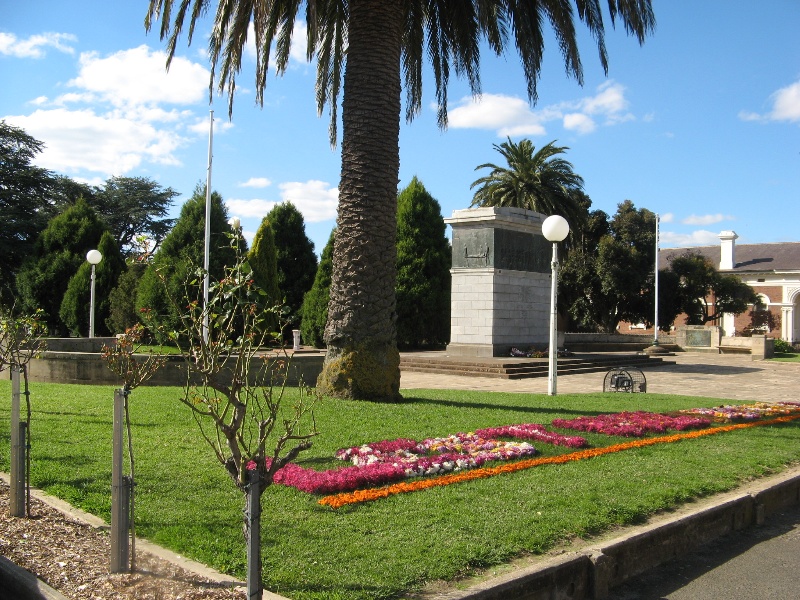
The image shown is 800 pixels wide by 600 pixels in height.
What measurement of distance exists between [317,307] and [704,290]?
3239 centimetres

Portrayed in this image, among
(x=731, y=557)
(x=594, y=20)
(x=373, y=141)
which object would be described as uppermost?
(x=594, y=20)

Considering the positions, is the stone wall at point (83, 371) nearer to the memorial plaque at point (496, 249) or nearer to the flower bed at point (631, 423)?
the flower bed at point (631, 423)

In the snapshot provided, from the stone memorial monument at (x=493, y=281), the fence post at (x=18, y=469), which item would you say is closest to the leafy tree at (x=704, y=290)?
the stone memorial monument at (x=493, y=281)

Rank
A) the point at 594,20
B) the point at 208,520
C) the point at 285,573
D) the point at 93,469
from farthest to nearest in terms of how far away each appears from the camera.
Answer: the point at 594,20 < the point at 93,469 < the point at 208,520 < the point at 285,573

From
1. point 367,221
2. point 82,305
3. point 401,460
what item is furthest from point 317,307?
point 401,460

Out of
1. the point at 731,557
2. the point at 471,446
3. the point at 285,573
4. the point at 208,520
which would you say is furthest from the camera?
the point at 471,446

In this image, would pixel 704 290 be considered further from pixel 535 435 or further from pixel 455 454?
pixel 455 454

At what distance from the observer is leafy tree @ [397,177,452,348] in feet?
108

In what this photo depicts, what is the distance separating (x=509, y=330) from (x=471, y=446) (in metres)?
16.2

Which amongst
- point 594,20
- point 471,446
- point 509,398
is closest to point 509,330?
point 509,398

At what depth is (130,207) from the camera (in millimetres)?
57031

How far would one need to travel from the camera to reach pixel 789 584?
516 centimetres

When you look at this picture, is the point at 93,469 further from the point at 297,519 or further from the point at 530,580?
the point at 530,580

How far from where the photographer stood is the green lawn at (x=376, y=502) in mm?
4656
